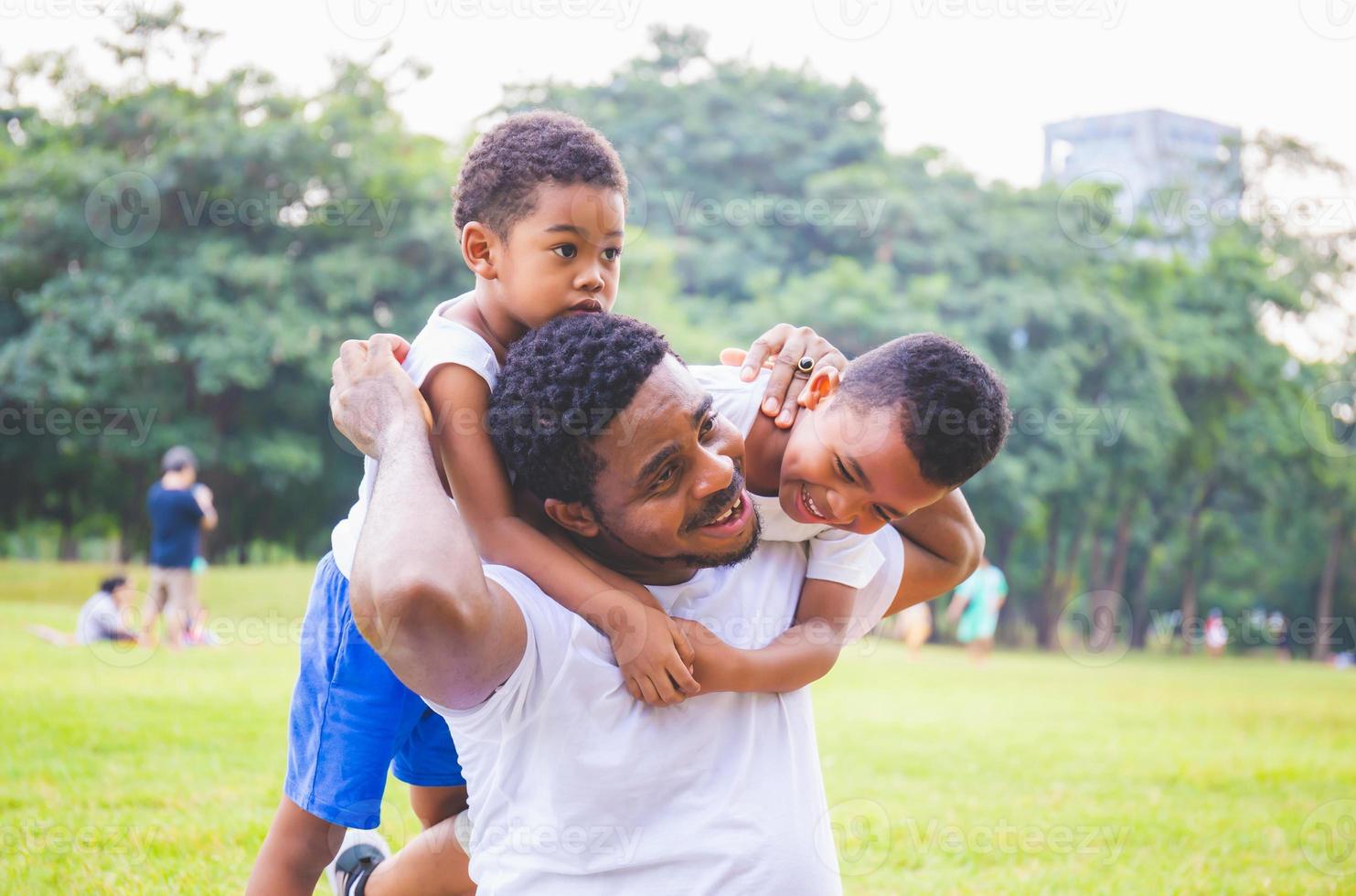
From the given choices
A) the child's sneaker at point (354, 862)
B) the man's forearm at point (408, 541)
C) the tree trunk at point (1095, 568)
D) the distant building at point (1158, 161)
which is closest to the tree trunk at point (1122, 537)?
the tree trunk at point (1095, 568)

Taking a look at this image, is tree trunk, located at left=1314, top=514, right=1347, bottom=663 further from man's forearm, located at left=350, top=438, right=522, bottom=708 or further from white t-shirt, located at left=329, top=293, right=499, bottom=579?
man's forearm, located at left=350, top=438, right=522, bottom=708

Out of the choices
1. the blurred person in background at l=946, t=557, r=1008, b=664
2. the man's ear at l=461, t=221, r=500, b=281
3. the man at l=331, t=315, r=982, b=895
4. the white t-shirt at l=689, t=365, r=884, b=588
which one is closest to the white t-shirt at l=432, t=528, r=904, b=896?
the man at l=331, t=315, r=982, b=895

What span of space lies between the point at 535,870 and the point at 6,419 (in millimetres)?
24815

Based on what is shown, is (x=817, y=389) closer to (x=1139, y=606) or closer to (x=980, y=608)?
(x=980, y=608)

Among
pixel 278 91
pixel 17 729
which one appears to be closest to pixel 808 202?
pixel 278 91

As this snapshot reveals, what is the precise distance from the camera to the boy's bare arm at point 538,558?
2051 mm

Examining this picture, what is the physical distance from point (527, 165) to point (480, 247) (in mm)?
286

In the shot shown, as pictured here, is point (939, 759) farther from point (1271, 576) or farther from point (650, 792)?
point (1271, 576)

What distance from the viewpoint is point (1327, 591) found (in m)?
38.8

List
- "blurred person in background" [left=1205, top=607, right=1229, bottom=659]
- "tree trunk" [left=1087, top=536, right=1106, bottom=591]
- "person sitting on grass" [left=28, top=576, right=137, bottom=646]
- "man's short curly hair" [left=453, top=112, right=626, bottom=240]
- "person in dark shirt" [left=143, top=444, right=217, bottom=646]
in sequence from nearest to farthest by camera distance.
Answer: "man's short curly hair" [left=453, top=112, right=626, bottom=240]
"person in dark shirt" [left=143, top=444, right=217, bottom=646]
"person sitting on grass" [left=28, top=576, right=137, bottom=646]
"tree trunk" [left=1087, top=536, right=1106, bottom=591]
"blurred person in background" [left=1205, top=607, right=1229, bottom=659]

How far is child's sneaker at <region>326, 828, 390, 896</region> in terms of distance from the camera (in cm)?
349

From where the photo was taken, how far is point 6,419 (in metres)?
23.2

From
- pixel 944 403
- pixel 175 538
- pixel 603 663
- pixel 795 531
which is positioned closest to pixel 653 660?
pixel 603 663

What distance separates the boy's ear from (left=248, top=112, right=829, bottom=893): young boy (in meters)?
0.71
